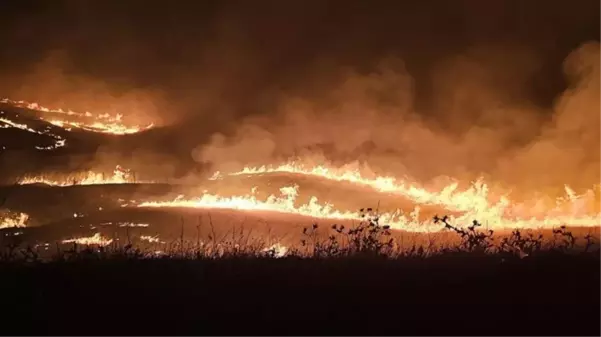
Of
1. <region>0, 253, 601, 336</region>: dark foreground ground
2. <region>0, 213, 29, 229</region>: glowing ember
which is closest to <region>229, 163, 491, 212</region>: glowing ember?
<region>0, 213, 29, 229</region>: glowing ember

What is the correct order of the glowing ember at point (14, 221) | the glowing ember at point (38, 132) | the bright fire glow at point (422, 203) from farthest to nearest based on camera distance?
the glowing ember at point (38, 132) < the glowing ember at point (14, 221) < the bright fire glow at point (422, 203)

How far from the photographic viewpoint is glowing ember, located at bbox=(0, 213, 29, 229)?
4266cm

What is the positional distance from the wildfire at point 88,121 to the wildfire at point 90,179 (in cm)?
281

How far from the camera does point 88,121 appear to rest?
52500mm

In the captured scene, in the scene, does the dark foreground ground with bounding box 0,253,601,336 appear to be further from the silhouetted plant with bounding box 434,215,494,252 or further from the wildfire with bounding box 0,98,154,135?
the wildfire with bounding box 0,98,154,135

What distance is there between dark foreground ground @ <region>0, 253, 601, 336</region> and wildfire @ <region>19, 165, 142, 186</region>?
4295cm

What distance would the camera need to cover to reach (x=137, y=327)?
7.12 metres

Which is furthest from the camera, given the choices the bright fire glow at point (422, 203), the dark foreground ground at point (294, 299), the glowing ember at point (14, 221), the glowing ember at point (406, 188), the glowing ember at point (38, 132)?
the glowing ember at point (38, 132)

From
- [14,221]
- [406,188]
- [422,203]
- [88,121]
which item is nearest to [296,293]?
[422,203]

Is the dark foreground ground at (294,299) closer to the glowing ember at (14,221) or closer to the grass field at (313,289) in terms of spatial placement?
the grass field at (313,289)

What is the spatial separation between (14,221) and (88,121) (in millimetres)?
11212

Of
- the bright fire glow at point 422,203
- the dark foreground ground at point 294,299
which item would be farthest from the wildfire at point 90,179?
the dark foreground ground at point 294,299

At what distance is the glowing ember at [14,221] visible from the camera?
42.7 meters

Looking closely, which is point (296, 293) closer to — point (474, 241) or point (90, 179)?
point (474, 241)
